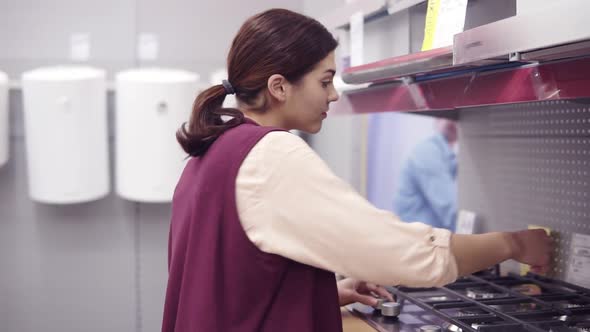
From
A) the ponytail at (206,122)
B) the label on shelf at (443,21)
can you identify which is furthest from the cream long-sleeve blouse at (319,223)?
the label on shelf at (443,21)

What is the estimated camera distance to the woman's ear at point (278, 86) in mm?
1224

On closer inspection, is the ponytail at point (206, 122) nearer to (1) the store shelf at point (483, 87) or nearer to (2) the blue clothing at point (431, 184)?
(1) the store shelf at point (483, 87)

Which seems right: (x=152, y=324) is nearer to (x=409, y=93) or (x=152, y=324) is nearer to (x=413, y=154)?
(x=413, y=154)

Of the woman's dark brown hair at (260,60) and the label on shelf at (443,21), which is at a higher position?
the label on shelf at (443,21)

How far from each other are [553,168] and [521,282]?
0.31m

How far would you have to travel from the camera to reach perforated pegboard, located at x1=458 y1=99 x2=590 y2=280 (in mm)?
1652

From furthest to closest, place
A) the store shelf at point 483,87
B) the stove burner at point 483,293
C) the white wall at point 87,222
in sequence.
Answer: the white wall at point 87,222 → the stove burner at point 483,293 → the store shelf at point 483,87

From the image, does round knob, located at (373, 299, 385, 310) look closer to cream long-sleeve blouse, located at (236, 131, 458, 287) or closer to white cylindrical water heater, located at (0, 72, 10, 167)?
cream long-sleeve blouse, located at (236, 131, 458, 287)

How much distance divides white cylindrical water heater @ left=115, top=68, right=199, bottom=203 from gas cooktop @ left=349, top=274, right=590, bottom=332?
1428mm

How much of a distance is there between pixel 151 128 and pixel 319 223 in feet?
6.19

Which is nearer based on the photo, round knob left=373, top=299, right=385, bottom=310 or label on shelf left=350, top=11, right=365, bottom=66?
round knob left=373, top=299, right=385, bottom=310

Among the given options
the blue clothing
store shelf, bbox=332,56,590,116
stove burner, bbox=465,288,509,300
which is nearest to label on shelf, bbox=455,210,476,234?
stove burner, bbox=465,288,509,300

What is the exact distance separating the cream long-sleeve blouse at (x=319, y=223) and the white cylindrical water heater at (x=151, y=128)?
176cm

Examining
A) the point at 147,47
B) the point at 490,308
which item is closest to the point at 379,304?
the point at 490,308
